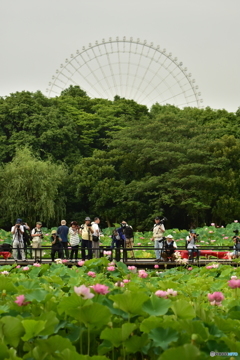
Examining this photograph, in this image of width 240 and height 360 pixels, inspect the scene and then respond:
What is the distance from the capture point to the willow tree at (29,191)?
33281mm

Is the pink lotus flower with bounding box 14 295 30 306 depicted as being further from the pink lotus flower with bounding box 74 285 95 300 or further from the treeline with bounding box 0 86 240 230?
the treeline with bounding box 0 86 240 230

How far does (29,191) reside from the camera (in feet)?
111

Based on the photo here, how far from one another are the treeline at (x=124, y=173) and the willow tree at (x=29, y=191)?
48 mm

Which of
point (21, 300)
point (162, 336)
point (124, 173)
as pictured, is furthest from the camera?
point (124, 173)

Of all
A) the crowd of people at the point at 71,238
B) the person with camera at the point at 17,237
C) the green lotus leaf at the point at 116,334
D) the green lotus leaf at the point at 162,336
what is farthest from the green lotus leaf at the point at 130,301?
the person with camera at the point at 17,237

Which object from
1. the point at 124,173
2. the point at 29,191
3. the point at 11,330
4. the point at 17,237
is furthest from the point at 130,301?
the point at 124,173

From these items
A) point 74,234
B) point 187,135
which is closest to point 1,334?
point 74,234

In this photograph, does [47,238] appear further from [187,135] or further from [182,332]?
[182,332]

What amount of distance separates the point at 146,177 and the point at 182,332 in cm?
2988

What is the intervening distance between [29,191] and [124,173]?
210 inches

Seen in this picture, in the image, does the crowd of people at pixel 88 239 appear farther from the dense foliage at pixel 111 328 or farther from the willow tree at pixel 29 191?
the willow tree at pixel 29 191

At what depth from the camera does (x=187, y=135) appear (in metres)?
36.1

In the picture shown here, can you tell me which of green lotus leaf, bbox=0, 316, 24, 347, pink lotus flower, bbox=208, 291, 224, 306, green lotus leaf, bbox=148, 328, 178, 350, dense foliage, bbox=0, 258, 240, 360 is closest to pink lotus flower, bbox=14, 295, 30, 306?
dense foliage, bbox=0, 258, 240, 360

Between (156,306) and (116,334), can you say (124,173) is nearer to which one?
(156,306)
